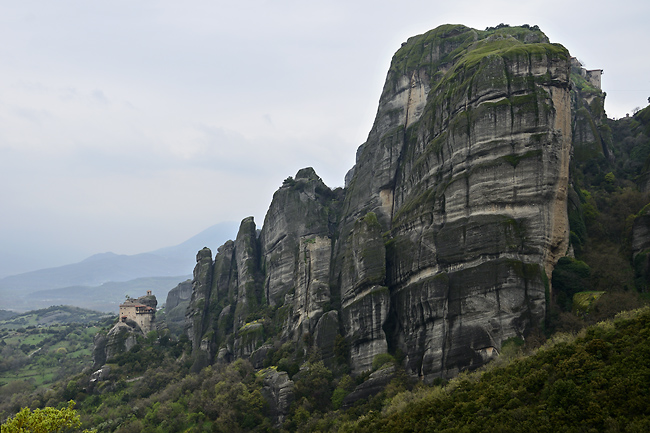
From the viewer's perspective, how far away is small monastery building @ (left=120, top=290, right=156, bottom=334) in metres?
82.8

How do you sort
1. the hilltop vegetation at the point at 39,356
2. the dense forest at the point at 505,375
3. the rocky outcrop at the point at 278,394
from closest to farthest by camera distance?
the dense forest at the point at 505,375 → the rocky outcrop at the point at 278,394 → the hilltop vegetation at the point at 39,356

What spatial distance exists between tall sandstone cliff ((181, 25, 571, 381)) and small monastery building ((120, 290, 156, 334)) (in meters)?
26.4

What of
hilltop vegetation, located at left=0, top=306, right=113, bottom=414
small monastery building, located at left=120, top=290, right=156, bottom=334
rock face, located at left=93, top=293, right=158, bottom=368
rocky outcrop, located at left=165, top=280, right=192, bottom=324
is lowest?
hilltop vegetation, located at left=0, top=306, right=113, bottom=414

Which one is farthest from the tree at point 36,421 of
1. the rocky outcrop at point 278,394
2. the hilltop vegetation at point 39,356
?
the hilltop vegetation at point 39,356

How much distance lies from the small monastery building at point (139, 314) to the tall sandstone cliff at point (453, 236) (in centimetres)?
2639

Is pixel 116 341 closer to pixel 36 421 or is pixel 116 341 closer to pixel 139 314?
pixel 139 314

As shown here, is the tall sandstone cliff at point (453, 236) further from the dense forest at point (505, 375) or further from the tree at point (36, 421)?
the tree at point (36, 421)

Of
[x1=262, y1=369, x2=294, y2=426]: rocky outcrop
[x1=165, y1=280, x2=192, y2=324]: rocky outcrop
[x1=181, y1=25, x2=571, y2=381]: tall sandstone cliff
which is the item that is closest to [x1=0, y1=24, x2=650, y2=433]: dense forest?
[x1=262, y1=369, x2=294, y2=426]: rocky outcrop

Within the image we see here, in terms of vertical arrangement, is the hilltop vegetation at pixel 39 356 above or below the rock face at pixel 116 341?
below

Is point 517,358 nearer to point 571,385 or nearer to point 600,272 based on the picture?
point 571,385

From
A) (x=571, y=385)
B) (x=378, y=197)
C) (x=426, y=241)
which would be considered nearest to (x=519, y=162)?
(x=426, y=241)

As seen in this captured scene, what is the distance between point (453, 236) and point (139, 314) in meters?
63.5

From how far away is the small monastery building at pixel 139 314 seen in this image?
8281 centimetres

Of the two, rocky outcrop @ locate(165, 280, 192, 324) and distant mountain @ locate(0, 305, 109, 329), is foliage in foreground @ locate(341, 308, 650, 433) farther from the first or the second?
distant mountain @ locate(0, 305, 109, 329)
